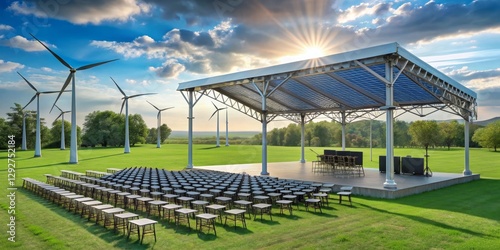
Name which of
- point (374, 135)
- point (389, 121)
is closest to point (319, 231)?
point (389, 121)

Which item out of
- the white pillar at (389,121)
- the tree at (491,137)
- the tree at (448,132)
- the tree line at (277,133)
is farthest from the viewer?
the tree line at (277,133)

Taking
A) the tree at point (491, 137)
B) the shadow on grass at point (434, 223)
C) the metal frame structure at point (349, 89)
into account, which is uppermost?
the metal frame structure at point (349, 89)

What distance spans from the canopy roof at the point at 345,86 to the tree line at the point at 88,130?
53.6 metres

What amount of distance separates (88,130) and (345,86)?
7040 cm

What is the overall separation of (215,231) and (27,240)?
4107 millimetres

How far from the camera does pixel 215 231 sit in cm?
782

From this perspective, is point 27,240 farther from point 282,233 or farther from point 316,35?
point 316,35

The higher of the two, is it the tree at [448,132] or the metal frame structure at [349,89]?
the metal frame structure at [349,89]

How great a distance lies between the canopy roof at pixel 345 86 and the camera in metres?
13.8

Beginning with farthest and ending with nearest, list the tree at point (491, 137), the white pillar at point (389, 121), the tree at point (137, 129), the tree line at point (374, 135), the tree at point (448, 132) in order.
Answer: the tree at point (137, 129) < the tree at point (448, 132) < the tree line at point (374, 135) < the tree at point (491, 137) < the white pillar at point (389, 121)

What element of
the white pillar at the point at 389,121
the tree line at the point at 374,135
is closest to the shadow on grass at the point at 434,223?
the white pillar at the point at 389,121

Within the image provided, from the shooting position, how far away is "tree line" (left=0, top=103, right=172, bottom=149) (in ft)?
206

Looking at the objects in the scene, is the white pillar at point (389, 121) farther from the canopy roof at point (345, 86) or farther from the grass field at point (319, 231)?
the grass field at point (319, 231)

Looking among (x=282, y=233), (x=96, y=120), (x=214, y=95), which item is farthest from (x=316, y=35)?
(x=96, y=120)
